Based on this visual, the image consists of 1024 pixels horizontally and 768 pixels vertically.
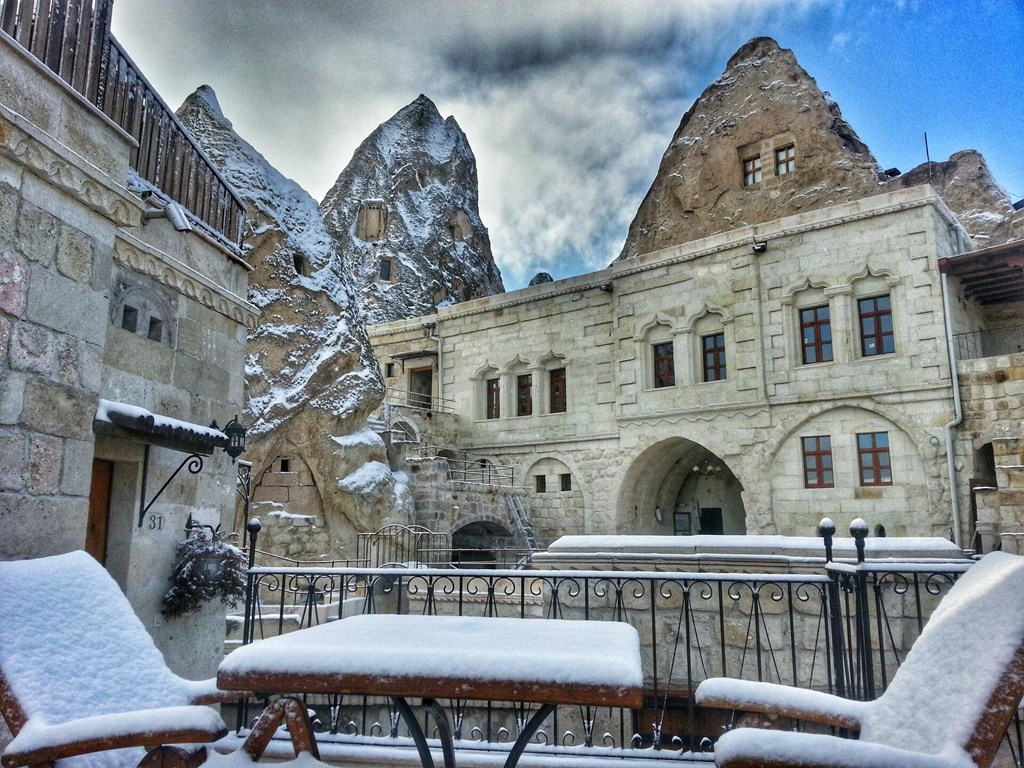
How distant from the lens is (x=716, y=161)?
2670 cm

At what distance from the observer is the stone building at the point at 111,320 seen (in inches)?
139

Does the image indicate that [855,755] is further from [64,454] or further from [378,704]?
[378,704]

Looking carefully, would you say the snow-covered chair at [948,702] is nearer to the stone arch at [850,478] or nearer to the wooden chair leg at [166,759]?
the wooden chair leg at [166,759]

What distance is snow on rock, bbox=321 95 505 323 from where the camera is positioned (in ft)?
111

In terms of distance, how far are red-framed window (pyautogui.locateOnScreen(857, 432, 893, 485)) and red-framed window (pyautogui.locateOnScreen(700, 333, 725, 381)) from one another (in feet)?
11.7

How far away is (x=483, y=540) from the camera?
19062mm

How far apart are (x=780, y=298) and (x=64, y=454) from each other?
15463mm

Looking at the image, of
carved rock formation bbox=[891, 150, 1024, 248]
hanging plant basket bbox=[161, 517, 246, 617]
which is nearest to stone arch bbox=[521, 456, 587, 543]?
hanging plant basket bbox=[161, 517, 246, 617]

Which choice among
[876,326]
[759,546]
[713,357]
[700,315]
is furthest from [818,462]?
[759,546]

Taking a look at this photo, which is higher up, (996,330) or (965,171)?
(965,171)

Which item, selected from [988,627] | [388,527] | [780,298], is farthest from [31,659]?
[780,298]

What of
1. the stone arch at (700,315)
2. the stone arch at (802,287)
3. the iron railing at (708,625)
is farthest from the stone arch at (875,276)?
the iron railing at (708,625)

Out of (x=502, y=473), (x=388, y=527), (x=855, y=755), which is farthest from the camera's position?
(x=502, y=473)

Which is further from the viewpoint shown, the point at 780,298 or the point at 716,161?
the point at 716,161
